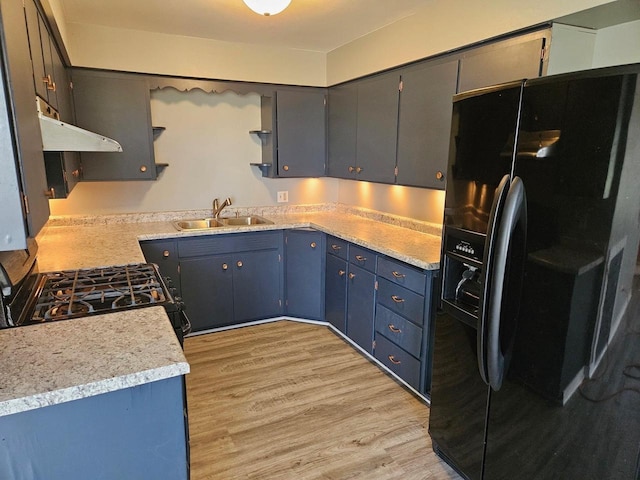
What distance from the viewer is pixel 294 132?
3.82 meters

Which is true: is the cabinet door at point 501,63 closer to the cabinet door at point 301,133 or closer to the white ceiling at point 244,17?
the white ceiling at point 244,17

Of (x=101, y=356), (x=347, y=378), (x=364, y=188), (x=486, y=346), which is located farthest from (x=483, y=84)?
(x=101, y=356)

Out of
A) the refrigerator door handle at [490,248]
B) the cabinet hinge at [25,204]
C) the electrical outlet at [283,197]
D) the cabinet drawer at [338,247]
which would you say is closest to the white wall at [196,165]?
the electrical outlet at [283,197]

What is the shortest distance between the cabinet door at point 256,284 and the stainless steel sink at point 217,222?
0.34m

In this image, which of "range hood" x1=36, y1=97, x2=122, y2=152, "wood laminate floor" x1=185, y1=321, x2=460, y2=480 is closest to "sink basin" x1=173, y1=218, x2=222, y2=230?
"wood laminate floor" x1=185, y1=321, x2=460, y2=480

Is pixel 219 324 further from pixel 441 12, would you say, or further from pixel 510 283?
pixel 441 12

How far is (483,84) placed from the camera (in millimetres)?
2322

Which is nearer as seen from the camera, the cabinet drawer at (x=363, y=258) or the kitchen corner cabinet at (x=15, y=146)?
the kitchen corner cabinet at (x=15, y=146)

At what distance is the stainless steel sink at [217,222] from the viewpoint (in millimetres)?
3695

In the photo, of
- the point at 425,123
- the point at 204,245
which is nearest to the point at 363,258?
the point at 425,123

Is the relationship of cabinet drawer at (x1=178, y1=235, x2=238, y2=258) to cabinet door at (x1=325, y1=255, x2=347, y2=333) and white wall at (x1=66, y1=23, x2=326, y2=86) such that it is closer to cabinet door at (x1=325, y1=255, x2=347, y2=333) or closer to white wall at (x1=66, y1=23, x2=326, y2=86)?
cabinet door at (x1=325, y1=255, x2=347, y2=333)

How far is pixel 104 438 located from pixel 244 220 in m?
2.92

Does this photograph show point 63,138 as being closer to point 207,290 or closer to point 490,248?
point 490,248

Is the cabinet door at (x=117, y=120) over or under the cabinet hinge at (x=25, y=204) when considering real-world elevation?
over
